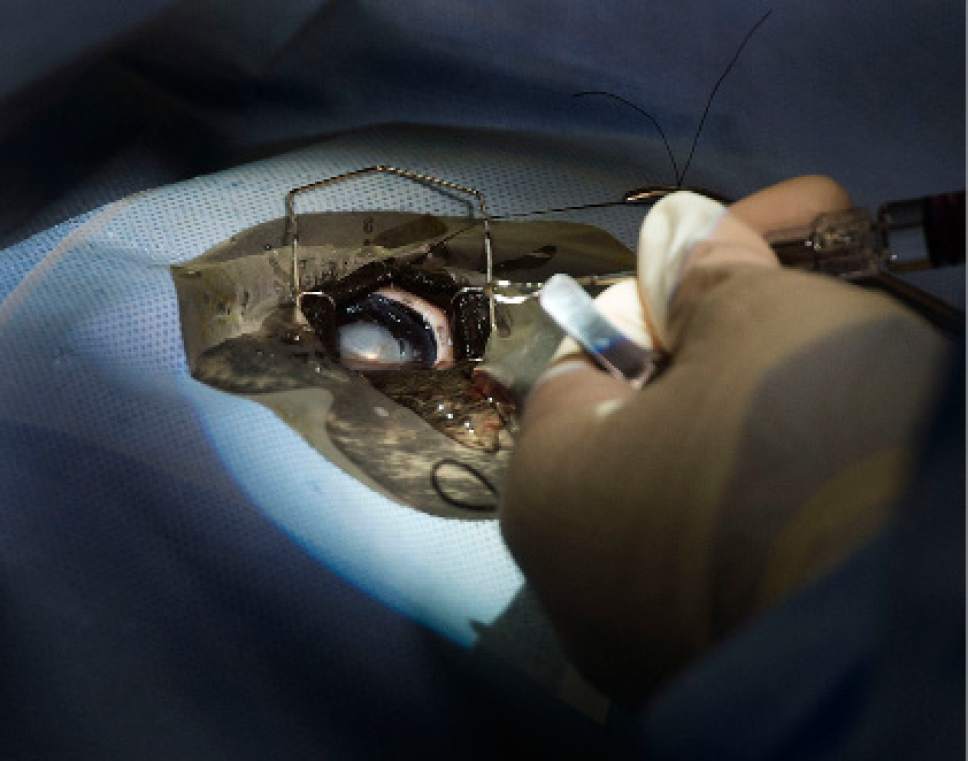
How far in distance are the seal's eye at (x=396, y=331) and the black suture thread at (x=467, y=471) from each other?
0.45 feet

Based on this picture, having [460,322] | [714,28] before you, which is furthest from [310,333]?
[714,28]

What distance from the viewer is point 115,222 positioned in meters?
0.86

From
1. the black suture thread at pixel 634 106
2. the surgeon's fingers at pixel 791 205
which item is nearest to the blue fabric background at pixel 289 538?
the black suture thread at pixel 634 106

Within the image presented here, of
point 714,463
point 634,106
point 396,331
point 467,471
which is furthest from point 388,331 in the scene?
point 714,463

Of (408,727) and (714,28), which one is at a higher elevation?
(714,28)

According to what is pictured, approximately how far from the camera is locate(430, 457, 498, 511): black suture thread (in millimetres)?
748

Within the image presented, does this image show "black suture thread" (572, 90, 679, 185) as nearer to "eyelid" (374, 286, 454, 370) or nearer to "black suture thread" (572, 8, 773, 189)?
"black suture thread" (572, 8, 773, 189)

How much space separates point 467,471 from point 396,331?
189 mm

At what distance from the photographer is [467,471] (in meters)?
0.79

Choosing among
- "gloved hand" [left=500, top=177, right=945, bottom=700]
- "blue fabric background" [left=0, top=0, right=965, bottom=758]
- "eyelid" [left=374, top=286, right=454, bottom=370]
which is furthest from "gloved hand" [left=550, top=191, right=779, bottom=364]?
"eyelid" [left=374, top=286, right=454, bottom=370]

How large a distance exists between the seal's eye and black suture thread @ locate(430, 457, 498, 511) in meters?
0.14

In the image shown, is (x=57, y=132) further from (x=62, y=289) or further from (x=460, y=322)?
(x=460, y=322)

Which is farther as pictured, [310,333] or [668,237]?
[310,333]

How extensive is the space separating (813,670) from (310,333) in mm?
547
